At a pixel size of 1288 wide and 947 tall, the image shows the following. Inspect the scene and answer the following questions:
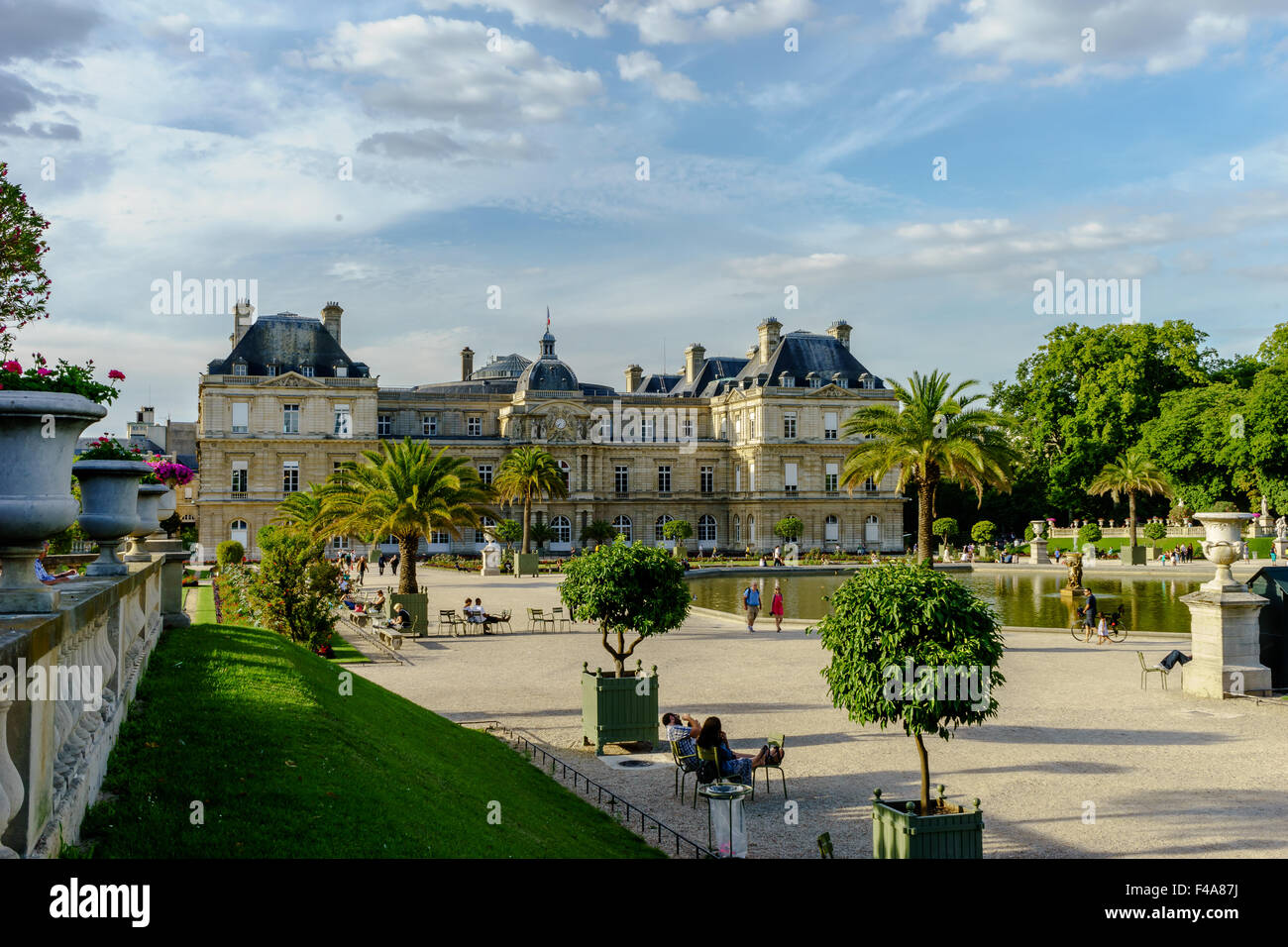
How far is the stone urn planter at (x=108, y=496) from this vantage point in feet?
25.2

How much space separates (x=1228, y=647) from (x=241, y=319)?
6011cm

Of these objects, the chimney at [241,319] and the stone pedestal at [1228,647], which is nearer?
the stone pedestal at [1228,647]

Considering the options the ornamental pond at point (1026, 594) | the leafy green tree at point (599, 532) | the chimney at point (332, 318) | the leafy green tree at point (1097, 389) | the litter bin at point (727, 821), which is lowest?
the ornamental pond at point (1026, 594)

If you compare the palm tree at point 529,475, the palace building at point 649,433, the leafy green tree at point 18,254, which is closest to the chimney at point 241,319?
the palace building at point 649,433

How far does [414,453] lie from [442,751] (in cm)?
2173

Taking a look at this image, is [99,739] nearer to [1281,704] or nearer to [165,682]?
[165,682]

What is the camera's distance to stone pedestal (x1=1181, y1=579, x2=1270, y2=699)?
1641 centimetres

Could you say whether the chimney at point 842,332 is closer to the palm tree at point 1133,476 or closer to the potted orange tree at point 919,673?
the palm tree at point 1133,476

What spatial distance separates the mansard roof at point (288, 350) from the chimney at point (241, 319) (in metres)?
3.04

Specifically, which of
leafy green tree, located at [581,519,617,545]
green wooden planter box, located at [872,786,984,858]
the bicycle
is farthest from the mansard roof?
green wooden planter box, located at [872,786,984,858]

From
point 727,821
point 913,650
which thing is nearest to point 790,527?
point 727,821

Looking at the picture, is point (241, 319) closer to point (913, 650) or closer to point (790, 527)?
point (790, 527)
